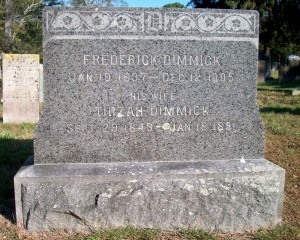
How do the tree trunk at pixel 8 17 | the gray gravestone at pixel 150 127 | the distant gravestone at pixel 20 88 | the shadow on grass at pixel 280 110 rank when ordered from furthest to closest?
the tree trunk at pixel 8 17, the shadow on grass at pixel 280 110, the distant gravestone at pixel 20 88, the gray gravestone at pixel 150 127

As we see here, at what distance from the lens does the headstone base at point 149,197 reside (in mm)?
3178

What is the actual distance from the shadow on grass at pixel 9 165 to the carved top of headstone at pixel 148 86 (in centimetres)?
63

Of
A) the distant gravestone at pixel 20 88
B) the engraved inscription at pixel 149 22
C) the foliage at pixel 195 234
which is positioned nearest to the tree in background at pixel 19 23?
the distant gravestone at pixel 20 88

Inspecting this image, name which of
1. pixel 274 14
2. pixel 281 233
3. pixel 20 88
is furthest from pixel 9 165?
pixel 274 14

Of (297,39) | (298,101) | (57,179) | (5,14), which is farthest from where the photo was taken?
(297,39)

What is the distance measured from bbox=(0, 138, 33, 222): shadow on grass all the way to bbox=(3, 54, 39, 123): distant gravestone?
99.3 inches

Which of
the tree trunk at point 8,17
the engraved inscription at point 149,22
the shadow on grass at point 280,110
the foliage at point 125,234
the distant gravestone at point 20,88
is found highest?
the tree trunk at point 8,17

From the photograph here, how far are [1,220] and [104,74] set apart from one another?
60.5 inches

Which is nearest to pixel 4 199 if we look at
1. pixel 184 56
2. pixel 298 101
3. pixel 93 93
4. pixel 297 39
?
pixel 93 93

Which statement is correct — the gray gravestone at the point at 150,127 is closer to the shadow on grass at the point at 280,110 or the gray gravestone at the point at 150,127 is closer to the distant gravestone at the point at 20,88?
the distant gravestone at the point at 20,88

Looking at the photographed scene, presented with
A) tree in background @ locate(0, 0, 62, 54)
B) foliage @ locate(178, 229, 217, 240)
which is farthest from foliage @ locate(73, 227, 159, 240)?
tree in background @ locate(0, 0, 62, 54)

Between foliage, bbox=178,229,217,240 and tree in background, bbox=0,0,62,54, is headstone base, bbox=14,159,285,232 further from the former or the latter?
tree in background, bbox=0,0,62,54

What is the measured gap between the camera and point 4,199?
3902 millimetres

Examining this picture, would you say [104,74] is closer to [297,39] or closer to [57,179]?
[57,179]
